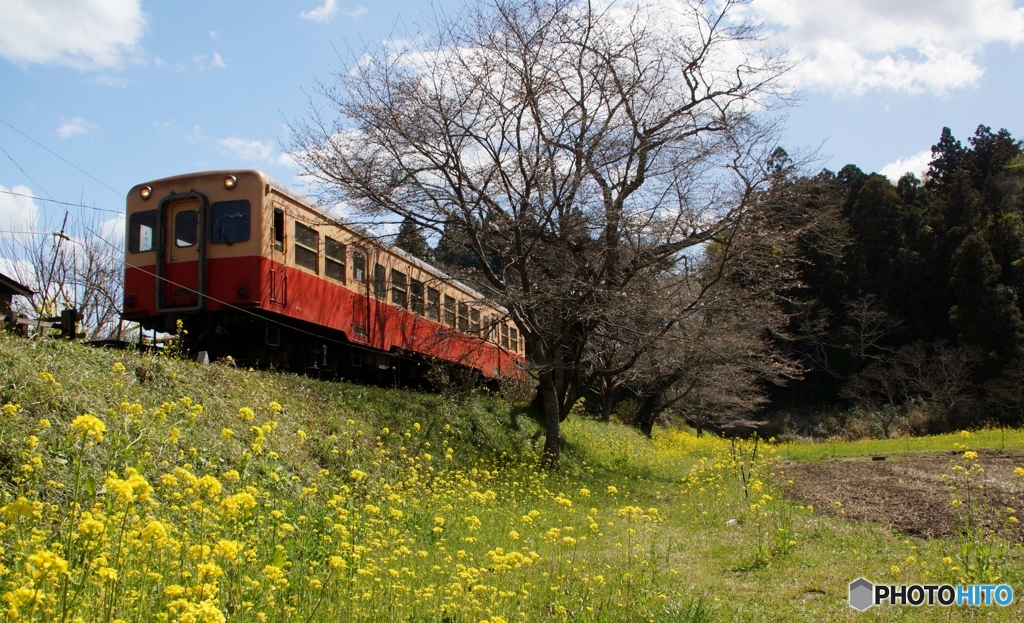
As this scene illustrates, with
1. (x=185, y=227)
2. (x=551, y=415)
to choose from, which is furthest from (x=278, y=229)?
(x=551, y=415)

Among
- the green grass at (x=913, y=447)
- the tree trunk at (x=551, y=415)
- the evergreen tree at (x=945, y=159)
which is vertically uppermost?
the evergreen tree at (x=945, y=159)

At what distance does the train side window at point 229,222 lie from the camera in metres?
9.90

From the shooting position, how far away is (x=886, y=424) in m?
24.7

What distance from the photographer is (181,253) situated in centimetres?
1020

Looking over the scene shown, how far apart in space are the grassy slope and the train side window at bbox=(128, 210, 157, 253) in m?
3.19

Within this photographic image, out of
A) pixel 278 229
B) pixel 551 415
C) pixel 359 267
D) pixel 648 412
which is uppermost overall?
pixel 278 229

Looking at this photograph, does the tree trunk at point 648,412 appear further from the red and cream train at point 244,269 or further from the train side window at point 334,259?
the train side window at point 334,259

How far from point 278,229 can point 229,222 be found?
2.01 feet

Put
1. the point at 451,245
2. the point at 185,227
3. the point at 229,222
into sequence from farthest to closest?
1. the point at 451,245
2. the point at 185,227
3. the point at 229,222

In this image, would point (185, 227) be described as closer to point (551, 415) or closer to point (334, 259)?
point (334, 259)

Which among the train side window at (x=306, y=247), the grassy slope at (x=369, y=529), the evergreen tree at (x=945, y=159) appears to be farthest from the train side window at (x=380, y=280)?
the evergreen tree at (x=945, y=159)

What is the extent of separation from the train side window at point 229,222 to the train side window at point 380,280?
110 inches

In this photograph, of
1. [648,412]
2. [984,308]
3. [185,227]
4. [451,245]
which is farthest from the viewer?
[984,308]

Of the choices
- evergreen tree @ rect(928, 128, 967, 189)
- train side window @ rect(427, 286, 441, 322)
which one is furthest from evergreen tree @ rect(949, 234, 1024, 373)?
train side window @ rect(427, 286, 441, 322)
